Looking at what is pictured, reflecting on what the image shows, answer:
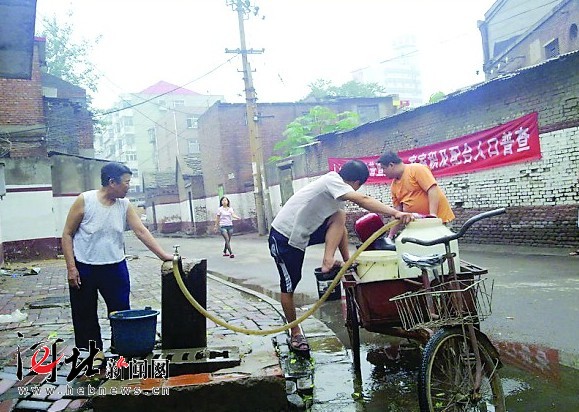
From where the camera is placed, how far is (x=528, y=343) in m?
4.71

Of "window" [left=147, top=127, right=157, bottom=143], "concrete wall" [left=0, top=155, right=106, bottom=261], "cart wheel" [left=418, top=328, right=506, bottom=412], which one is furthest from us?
"window" [left=147, top=127, right=157, bottom=143]

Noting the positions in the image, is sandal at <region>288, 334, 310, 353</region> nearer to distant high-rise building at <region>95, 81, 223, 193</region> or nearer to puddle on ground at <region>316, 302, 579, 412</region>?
puddle on ground at <region>316, 302, 579, 412</region>

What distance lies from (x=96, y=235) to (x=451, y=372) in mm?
3078

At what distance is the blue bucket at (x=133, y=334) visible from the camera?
12.9ft

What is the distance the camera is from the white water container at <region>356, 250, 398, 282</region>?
3.98 meters

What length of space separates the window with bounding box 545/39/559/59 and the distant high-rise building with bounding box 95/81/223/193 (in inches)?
1507

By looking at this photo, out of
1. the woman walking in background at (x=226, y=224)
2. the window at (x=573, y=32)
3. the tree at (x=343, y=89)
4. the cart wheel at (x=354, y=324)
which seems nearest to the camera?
the cart wheel at (x=354, y=324)

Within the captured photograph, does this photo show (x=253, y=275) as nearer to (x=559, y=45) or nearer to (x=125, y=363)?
(x=125, y=363)

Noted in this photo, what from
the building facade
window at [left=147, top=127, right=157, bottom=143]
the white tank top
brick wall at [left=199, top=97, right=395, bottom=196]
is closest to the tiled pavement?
the white tank top

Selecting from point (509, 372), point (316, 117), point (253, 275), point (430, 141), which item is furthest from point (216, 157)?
point (509, 372)

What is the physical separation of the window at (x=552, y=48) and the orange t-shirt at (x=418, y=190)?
17684mm

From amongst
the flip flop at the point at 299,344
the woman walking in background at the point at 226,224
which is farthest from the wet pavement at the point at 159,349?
the woman walking in background at the point at 226,224

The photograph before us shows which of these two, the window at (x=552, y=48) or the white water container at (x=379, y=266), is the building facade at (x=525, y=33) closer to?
the window at (x=552, y=48)

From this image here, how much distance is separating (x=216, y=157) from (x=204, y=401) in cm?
2804
